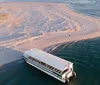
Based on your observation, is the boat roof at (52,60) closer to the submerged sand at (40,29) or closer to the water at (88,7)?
the submerged sand at (40,29)

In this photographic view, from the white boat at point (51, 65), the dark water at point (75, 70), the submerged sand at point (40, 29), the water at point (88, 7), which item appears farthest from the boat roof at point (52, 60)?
the water at point (88, 7)

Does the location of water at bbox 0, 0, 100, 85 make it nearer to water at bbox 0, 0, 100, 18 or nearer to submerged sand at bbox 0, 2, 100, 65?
submerged sand at bbox 0, 2, 100, 65

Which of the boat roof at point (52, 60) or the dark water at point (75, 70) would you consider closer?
the dark water at point (75, 70)

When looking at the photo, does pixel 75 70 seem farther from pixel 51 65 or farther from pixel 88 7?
pixel 88 7

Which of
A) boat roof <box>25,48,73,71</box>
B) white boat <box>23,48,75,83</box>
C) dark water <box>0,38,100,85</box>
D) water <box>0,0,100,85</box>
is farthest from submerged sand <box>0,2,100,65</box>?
boat roof <box>25,48,73,71</box>

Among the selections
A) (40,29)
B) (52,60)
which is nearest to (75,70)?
(52,60)

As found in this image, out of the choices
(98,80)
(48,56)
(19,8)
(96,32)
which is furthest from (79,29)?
(19,8)
